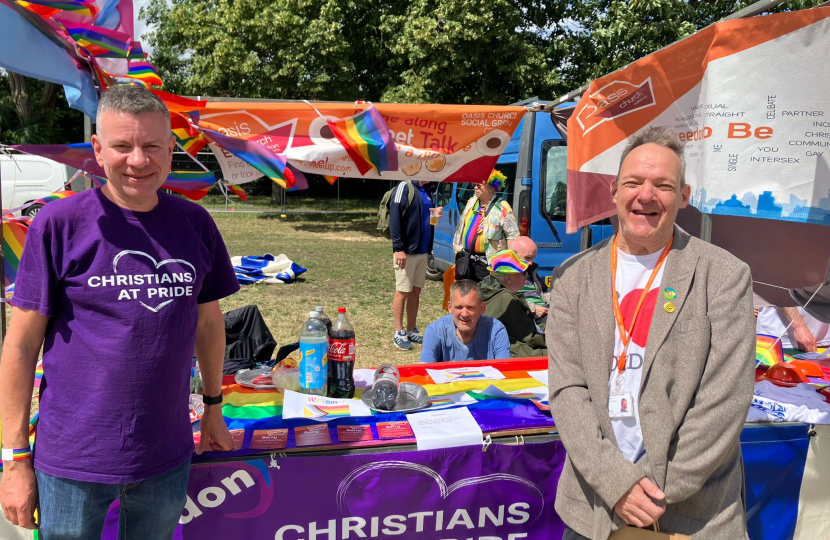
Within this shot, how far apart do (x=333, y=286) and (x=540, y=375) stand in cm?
653

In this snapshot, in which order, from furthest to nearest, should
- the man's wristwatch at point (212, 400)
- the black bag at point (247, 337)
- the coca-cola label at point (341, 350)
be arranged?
the black bag at point (247, 337), the coca-cola label at point (341, 350), the man's wristwatch at point (212, 400)

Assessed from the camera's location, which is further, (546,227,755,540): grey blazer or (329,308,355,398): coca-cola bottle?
(329,308,355,398): coca-cola bottle

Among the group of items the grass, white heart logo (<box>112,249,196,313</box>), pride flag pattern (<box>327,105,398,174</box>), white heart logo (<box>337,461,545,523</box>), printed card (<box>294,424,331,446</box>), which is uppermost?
pride flag pattern (<box>327,105,398,174</box>)

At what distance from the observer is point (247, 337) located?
14.3 ft

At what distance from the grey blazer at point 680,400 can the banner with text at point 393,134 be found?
6.54ft

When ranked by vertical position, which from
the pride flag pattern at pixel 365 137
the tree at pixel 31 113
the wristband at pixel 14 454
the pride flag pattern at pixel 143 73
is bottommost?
the wristband at pixel 14 454

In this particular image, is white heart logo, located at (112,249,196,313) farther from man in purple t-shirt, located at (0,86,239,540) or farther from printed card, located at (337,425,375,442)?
printed card, located at (337,425,375,442)

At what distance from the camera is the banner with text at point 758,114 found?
238 centimetres

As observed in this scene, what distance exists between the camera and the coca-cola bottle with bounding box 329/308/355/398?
2682mm

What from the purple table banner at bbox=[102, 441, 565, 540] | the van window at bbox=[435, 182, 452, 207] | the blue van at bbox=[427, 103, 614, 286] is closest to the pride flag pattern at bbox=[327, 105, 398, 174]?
the purple table banner at bbox=[102, 441, 565, 540]

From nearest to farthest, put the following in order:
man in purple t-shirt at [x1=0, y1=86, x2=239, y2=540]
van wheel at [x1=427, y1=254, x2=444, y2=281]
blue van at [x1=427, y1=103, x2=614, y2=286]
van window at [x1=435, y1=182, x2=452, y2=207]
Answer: man in purple t-shirt at [x1=0, y1=86, x2=239, y2=540]
blue van at [x1=427, y1=103, x2=614, y2=286]
van window at [x1=435, y1=182, x2=452, y2=207]
van wheel at [x1=427, y1=254, x2=444, y2=281]

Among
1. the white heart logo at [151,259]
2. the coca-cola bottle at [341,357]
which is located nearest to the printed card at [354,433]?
the coca-cola bottle at [341,357]

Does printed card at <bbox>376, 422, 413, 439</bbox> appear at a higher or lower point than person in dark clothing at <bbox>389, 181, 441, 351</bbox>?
lower

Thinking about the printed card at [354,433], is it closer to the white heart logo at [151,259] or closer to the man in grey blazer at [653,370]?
the man in grey blazer at [653,370]
